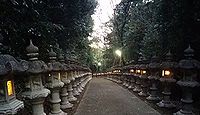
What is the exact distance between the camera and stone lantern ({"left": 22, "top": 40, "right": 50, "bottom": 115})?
3.52m

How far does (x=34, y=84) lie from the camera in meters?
3.64

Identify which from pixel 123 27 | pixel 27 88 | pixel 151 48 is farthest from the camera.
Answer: pixel 123 27

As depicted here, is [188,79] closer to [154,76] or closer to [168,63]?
[168,63]

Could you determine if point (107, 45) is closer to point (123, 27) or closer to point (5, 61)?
point (123, 27)

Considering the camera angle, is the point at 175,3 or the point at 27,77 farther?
the point at 175,3

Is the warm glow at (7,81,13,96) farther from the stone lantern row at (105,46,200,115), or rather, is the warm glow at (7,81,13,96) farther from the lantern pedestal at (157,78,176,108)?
the lantern pedestal at (157,78,176,108)

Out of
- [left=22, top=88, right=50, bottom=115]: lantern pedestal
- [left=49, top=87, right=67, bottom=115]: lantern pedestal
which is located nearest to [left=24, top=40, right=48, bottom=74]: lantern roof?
[left=22, top=88, right=50, bottom=115]: lantern pedestal

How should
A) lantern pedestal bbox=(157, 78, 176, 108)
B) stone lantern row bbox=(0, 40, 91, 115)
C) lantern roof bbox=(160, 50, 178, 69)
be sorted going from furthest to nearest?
lantern pedestal bbox=(157, 78, 176, 108)
lantern roof bbox=(160, 50, 178, 69)
stone lantern row bbox=(0, 40, 91, 115)

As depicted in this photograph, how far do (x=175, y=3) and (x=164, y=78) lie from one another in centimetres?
284

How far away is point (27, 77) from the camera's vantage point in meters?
3.61

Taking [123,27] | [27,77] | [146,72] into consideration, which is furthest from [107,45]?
[27,77]

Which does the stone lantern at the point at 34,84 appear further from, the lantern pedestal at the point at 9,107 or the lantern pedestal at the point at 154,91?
the lantern pedestal at the point at 154,91

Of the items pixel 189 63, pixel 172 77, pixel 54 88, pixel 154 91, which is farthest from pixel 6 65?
pixel 154 91

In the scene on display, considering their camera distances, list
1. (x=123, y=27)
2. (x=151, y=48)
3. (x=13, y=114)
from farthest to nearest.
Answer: (x=123, y=27) < (x=151, y=48) < (x=13, y=114)
